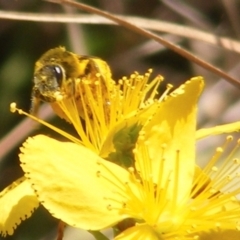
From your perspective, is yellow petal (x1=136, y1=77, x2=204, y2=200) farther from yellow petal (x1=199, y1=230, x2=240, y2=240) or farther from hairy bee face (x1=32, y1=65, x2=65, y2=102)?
hairy bee face (x1=32, y1=65, x2=65, y2=102)

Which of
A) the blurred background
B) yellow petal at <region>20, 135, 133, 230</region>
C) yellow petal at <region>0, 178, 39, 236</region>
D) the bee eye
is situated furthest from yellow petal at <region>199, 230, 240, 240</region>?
the blurred background

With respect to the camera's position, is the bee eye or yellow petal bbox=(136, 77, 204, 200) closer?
yellow petal bbox=(136, 77, 204, 200)

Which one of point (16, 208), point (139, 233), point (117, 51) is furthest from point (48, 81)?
point (117, 51)

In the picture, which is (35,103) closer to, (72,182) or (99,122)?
(99,122)

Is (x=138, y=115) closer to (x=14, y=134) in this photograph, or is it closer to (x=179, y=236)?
(x=179, y=236)

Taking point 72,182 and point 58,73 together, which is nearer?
point 72,182

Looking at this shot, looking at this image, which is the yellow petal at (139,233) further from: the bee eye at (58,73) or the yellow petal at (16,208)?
the bee eye at (58,73)

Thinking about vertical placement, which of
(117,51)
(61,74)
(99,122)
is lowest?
(99,122)
